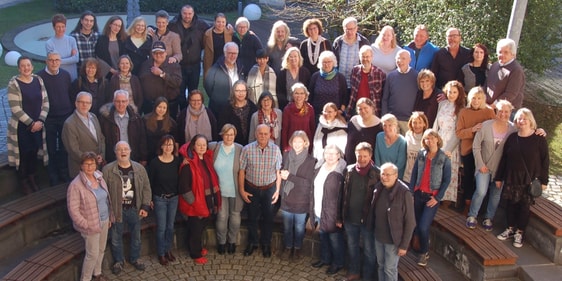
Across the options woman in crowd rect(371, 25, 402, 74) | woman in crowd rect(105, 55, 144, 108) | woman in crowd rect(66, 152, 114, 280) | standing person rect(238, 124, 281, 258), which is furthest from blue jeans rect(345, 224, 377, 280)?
woman in crowd rect(105, 55, 144, 108)

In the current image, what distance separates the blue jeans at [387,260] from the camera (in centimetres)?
720

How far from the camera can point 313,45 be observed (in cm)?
959

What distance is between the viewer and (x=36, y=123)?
8523 millimetres

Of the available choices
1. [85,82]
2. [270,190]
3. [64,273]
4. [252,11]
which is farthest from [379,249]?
[252,11]

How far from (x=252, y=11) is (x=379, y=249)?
19636mm

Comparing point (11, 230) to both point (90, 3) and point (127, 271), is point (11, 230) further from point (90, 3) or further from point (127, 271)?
point (90, 3)

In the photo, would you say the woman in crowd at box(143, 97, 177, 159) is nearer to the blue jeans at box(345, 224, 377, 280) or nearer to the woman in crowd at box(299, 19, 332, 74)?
the woman in crowd at box(299, 19, 332, 74)

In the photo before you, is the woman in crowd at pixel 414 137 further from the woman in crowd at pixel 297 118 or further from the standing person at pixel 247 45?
the standing person at pixel 247 45

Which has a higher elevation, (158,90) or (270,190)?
(158,90)

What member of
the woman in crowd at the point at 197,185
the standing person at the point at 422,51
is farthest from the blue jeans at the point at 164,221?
the standing person at the point at 422,51

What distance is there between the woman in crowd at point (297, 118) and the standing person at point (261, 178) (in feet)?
1.67

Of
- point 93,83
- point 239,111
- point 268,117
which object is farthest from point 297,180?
point 93,83

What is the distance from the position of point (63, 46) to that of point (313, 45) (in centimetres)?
367

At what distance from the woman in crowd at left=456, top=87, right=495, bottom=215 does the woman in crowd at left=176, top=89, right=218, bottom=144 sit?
3.29 metres
